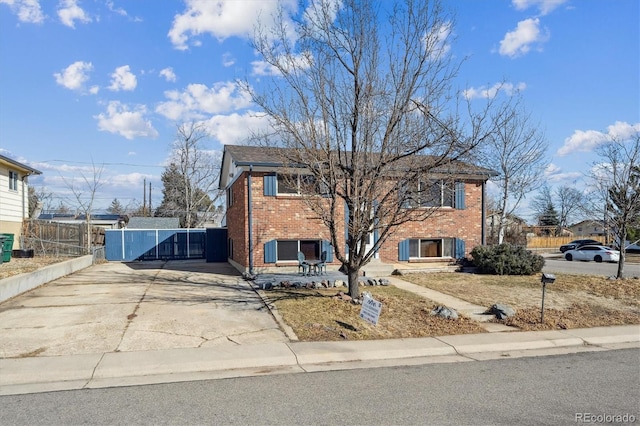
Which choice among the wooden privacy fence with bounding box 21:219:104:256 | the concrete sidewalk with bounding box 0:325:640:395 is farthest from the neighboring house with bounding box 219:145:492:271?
the wooden privacy fence with bounding box 21:219:104:256

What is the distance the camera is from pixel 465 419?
4.60 m

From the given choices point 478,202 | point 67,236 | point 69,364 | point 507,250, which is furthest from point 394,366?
point 67,236

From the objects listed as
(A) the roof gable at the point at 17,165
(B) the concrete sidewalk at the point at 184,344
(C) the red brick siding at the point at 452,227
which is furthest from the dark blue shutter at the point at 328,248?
(A) the roof gable at the point at 17,165

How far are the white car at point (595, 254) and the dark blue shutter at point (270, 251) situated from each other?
26.7 meters

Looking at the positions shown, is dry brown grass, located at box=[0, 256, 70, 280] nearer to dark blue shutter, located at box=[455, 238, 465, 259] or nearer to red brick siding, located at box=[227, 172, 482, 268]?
red brick siding, located at box=[227, 172, 482, 268]

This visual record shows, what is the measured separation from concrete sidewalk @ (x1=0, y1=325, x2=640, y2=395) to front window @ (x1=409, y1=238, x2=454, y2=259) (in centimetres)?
1034

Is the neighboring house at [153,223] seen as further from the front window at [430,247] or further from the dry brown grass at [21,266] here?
the front window at [430,247]

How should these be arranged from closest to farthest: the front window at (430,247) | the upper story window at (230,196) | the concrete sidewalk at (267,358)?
the concrete sidewalk at (267,358)
the front window at (430,247)
the upper story window at (230,196)

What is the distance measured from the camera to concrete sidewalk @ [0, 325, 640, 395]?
585 centimetres

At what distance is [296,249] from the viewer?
→ 17188 mm

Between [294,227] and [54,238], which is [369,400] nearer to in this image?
[294,227]

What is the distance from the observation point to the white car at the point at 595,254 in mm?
31922

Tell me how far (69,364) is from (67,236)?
16081 mm

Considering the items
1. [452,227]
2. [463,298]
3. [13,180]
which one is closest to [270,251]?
[463,298]
